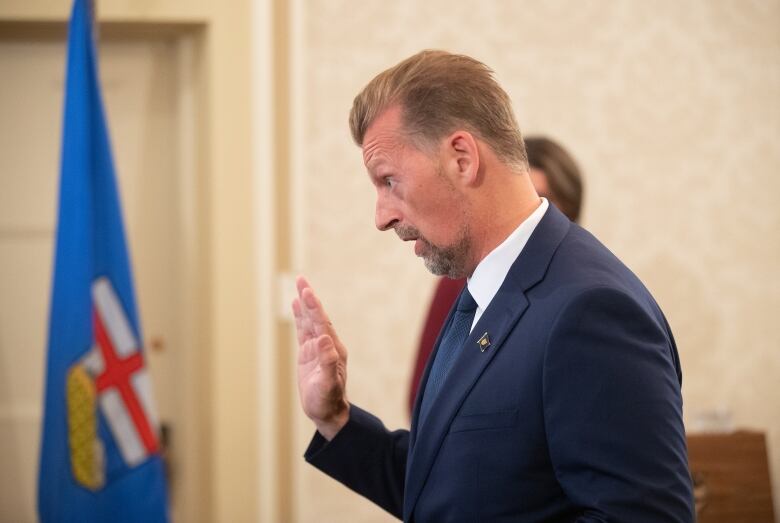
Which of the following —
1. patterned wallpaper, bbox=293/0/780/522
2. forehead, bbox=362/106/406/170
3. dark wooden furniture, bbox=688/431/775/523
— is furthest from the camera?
patterned wallpaper, bbox=293/0/780/522

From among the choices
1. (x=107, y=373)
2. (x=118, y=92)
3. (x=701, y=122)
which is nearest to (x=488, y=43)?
(x=701, y=122)

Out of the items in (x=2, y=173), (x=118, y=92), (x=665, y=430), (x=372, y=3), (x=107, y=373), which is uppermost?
(x=372, y=3)

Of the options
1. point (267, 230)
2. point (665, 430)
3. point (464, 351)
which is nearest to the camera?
point (665, 430)

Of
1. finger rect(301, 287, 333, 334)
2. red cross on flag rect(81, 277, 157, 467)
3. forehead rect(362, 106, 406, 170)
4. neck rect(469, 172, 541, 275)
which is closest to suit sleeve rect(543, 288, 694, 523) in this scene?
neck rect(469, 172, 541, 275)

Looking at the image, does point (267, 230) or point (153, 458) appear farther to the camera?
point (267, 230)

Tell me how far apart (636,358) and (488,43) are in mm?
2267

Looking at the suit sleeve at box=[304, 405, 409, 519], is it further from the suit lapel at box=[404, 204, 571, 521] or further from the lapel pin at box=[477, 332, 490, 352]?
the lapel pin at box=[477, 332, 490, 352]

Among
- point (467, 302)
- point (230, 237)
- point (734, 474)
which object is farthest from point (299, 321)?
point (734, 474)

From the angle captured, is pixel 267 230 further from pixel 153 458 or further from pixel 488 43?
pixel 488 43

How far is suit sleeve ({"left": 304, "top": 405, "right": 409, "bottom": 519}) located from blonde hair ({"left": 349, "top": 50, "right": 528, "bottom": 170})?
18.6 inches

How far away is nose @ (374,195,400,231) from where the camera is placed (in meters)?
1.23

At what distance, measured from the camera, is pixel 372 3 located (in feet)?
9.87

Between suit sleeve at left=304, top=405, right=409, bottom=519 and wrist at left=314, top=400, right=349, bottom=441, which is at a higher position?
wrist at left=314, top=400, right=349, bottom=441

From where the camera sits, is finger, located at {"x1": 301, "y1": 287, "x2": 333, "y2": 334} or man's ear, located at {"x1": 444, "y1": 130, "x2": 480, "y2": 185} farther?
finger, located at {"x1": 301, "y1": 287, "x2": 333, "y2": 334}
